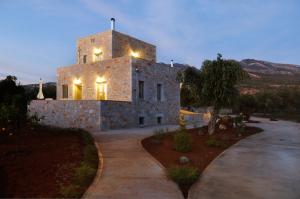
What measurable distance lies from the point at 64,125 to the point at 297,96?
51394 millimetres

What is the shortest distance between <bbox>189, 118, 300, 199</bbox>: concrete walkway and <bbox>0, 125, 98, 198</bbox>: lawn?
314 cm

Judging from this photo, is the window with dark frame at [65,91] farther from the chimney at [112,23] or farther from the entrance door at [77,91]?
the chimney at [112,23]

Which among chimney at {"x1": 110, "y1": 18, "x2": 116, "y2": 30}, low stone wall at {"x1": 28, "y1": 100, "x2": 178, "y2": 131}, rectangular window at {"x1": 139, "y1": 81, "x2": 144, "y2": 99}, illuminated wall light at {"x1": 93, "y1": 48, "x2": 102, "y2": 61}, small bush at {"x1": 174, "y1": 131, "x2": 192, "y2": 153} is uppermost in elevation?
chimney at {"x1": 110, "y1": 18, "x2": 116, "y2": 30}

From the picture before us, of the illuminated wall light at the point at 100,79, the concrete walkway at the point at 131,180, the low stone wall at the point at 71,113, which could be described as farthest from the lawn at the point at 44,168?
the illuminated wall light at the point at 100,79

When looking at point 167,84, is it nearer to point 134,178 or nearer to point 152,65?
point 152,65

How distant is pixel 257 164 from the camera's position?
9.93 m

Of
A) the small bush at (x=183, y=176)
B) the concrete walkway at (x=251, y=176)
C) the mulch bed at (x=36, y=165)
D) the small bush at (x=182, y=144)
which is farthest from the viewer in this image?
the small bush at (x=182, y=144)

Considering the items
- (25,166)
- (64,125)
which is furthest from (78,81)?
(25,166)

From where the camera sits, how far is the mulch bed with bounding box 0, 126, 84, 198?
268 inches

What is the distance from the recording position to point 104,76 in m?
24.9

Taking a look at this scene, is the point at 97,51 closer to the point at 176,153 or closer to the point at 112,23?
the point at 112,23

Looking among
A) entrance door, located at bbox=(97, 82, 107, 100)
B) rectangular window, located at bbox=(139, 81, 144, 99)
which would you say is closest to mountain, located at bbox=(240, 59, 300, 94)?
rectangular window, located at bbox=(139, 81, 144, 99)

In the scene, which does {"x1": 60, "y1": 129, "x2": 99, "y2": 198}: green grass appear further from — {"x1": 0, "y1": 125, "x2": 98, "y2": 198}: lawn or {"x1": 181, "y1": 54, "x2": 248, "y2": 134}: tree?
{"x1": 181, "y1": 54, "x2": 248, "y2": 134}: tree

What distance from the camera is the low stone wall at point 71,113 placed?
65.1 feet
